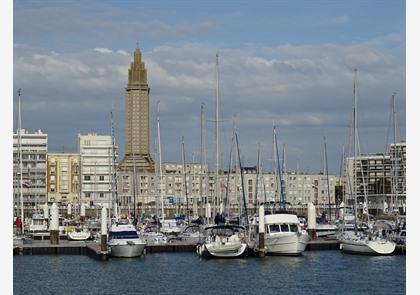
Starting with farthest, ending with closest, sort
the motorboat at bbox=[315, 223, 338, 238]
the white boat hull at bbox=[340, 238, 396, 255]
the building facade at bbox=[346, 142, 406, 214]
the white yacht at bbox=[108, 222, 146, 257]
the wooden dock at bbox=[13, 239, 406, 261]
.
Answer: the building facade at bbox=[346, 142, 406, 214] < the motorboat at bbox=[315, 223, 338, 238] < the wooden dock at bbox=[13, 239, 406, 261] < the white boat hull at bbox=[340, 238, 396, 255] < the white yacht at bbox=[108, 222, 146, 257]

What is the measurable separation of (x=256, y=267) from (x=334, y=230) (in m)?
27.9

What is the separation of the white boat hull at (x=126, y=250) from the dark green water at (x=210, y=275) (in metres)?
0.63

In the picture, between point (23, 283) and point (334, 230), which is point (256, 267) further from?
point (334, 230)

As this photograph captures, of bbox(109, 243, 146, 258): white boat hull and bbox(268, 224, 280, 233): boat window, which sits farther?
bbox(268, 224, 280, 233): boat window

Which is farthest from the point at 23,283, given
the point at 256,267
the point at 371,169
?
the point at 371,169

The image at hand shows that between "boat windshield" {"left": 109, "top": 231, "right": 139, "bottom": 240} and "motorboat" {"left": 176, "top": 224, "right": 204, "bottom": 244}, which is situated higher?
"boat windshield" {"left": 109, "top": 231, "right": 139, "bottom": 240}

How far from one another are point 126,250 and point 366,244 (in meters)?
16.2

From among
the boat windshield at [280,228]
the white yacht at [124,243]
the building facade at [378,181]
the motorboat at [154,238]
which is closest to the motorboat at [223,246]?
the boat windshield at [280,228]

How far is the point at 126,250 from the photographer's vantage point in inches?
2093

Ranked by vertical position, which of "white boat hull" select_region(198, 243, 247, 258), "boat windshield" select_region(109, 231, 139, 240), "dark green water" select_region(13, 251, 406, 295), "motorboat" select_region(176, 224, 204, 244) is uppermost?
"boat windshield" select_region(109, 231, 139, 240)

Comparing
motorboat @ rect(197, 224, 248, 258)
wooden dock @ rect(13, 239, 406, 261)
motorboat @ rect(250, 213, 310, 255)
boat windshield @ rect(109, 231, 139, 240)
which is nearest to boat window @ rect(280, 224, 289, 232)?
motorboat @ rect(250, 213, 310, 255)

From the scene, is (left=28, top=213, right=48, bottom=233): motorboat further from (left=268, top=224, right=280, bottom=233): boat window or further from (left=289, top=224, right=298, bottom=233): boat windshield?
(left=289, top=224, right=298, bottom=233): boat windshield

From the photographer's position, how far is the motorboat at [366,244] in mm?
54312

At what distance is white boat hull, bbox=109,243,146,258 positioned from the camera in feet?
174
